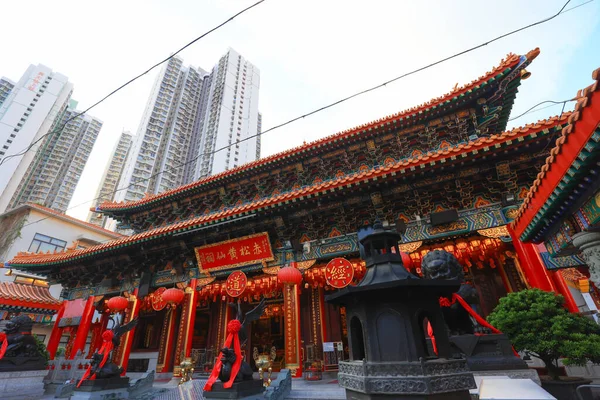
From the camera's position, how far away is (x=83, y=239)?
24.7m

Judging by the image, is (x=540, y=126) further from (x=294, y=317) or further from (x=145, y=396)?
(x=145, y=396)

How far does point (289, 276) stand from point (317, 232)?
5.22ft

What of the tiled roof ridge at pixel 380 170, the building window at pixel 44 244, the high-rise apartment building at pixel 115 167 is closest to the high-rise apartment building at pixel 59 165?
the high-rise apartment building at pixel 115 167

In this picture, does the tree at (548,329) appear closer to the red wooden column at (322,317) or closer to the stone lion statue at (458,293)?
the stone lion statue at (458,293)

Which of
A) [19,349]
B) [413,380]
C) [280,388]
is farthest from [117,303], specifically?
[413,380]

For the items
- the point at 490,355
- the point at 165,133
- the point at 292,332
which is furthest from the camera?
the point at 165,133

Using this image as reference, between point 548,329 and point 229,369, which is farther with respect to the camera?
point 229,369

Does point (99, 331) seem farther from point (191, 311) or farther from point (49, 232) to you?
point (49, 232)

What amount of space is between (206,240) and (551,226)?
900cm

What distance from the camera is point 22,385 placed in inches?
326

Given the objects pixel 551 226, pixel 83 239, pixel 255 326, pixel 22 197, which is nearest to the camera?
pixel 551 226

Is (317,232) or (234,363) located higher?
(317,232)

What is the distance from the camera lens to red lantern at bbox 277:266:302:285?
786cm

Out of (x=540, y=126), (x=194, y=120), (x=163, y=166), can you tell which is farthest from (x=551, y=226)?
(x=194, y=120)
